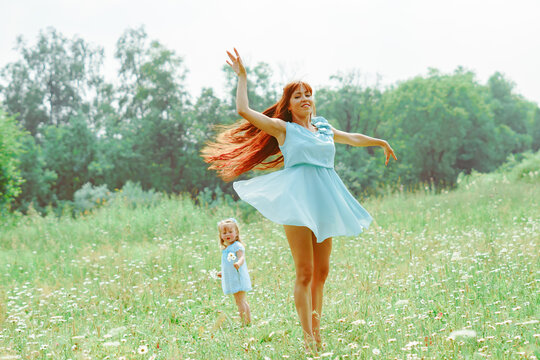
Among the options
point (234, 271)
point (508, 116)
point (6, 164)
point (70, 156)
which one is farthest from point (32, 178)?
point (508, 116)

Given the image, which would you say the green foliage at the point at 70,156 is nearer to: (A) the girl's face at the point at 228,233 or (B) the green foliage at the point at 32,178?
(B) the green foliage at the point at 32,178

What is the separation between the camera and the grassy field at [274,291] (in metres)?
3.86

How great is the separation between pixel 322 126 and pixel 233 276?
178 centimetres

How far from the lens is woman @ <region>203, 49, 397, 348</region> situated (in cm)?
377

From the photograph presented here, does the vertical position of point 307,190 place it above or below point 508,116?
below

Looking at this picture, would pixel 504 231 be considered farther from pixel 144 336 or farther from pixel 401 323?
pixel 144 336

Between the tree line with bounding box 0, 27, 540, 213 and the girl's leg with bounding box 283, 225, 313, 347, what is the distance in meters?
12.7

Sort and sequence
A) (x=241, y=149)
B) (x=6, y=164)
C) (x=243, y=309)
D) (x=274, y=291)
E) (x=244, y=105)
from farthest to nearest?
1. (x=6, y=164)
2. (x=274, y=291)
3. (x=243, y=309)
4. (x=241, y=149)
5. (x=244, y=105)

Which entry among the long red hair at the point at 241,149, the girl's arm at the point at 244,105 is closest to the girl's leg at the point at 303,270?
the girl's arm at the point at 244,105

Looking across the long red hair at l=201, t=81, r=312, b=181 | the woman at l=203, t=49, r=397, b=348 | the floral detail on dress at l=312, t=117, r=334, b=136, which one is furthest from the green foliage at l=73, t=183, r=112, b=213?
the woman at l=203, t=49, r=397, b=348

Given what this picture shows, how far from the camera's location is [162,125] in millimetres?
26000

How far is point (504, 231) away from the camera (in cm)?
768

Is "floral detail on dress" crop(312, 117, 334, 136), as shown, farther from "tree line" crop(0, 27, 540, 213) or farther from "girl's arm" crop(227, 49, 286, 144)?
"tree line" crop(0, 27, 540, 213)

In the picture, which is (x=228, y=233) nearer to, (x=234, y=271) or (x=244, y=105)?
(x=234, y=271)
